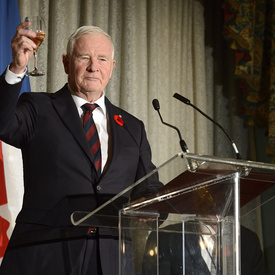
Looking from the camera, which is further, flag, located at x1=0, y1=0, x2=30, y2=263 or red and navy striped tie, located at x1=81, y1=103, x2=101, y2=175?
flag, located at x1=0, y1=0, x2=30, y2=263

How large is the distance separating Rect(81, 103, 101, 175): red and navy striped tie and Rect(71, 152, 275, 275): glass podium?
19.9 inches

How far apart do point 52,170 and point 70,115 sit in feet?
0.82

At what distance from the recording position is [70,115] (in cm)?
229

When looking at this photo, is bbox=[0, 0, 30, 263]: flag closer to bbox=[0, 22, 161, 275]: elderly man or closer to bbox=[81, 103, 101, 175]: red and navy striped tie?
bbox=[0, 22, 161, 275]: elderly man

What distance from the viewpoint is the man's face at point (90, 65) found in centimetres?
246

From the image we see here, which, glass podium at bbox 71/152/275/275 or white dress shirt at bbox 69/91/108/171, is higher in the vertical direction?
white dress shirt at bbox 69/91/108/171

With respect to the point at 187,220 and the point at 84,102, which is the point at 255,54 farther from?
the point at 187,220

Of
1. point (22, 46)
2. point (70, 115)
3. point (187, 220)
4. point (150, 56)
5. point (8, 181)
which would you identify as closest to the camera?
point (187, 220)

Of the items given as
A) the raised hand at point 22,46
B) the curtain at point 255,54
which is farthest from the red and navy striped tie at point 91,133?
the curtain at point 255,54

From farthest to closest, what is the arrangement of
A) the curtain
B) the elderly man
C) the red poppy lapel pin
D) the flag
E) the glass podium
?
the curtain, the flag, the red poppy lapel pin, the elderly man, the glass podium

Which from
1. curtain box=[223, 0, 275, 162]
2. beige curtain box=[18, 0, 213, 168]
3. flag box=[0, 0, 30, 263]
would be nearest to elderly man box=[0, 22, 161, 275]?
flag box=[0, 0, 30, 263]

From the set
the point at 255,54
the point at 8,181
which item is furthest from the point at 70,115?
the point at 255,54

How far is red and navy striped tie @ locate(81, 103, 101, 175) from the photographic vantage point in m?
2.24

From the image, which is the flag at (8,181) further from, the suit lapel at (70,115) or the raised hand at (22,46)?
the raised hand at (22,46)
